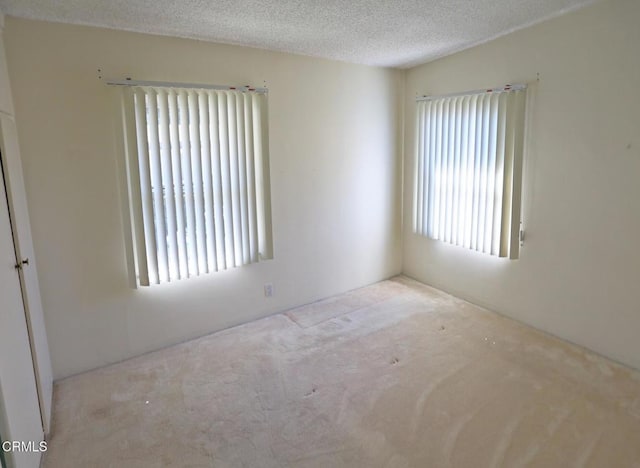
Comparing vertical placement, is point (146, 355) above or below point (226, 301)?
below

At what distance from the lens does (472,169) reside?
3.50 m

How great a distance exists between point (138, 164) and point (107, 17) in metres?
0.92

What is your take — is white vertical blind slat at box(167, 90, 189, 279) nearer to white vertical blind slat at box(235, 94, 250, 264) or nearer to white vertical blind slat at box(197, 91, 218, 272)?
white vertical blind slat at box(197, 91, 218, 272)

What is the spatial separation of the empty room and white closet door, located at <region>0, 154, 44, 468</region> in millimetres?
19

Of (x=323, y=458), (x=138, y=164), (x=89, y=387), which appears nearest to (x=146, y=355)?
→ (x=89, y=387)

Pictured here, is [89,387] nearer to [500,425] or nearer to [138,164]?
[138,164]

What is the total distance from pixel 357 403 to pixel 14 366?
177cm

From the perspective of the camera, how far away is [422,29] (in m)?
2.91

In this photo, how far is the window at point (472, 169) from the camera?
318 centimetres

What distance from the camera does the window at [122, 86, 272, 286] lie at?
2.78 meters

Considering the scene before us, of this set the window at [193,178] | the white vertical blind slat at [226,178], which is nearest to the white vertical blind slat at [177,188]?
the window at [193,178]

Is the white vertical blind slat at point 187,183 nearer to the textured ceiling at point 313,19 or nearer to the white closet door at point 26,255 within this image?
the textured ceiling at point 313,19

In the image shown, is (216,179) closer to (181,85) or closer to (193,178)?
(193,178)

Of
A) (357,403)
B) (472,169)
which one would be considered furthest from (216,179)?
(472,169)
